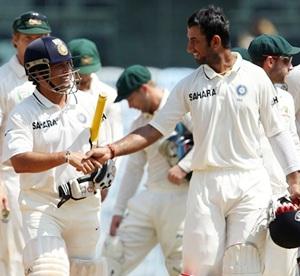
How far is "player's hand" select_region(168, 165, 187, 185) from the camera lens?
10.0m

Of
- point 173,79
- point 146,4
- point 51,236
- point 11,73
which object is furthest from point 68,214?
point 146,4

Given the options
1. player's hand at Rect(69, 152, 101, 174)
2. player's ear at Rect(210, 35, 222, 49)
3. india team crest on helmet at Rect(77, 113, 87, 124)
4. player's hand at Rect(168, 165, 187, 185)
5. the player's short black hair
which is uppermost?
the player's short black hair

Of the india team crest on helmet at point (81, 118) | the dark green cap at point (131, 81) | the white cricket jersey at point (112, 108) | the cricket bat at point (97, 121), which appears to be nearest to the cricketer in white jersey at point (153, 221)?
the dark green cap at point (131, 81)

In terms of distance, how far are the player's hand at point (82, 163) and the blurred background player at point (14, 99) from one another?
1371 mm

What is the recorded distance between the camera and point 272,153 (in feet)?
28.5

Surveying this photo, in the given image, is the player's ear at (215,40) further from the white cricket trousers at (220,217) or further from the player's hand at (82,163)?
the player's hand at (82,163)

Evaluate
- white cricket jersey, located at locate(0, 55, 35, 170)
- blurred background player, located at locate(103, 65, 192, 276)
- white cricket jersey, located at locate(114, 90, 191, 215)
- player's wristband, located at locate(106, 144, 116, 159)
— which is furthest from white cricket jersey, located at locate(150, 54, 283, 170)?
blurred background player, located at locate(103, 65, 192, 276)

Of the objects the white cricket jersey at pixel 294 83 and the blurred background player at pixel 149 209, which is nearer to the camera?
the white cricket jersey at pixel 294 83

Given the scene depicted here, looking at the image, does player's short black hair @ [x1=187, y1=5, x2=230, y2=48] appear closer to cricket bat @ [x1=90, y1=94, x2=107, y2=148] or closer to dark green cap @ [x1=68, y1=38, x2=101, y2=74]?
cricket bat @ [x1=90, y1=94, x2=107, y2=148]

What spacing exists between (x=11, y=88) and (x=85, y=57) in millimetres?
1091

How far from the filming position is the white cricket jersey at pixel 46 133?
8.09m

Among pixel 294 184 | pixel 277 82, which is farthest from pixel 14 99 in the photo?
pixel 294 184

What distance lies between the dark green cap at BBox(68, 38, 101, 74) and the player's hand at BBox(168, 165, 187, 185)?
0.88m

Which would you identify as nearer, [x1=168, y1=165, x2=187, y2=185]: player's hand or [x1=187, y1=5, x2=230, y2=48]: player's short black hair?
[x1=187, y1=5, x2=230, y2=48]: player's short black hair
